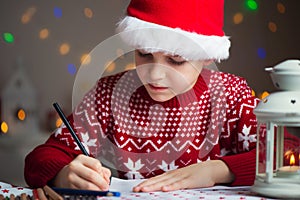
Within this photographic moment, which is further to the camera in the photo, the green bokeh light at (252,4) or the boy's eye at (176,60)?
the green bokeh light at (252,4)

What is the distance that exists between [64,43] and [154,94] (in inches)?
48.1

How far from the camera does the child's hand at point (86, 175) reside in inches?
43.5

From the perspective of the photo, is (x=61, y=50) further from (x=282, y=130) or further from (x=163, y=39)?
(x=282, y=130)

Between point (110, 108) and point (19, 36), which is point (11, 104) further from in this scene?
Answer: point (110, 108)

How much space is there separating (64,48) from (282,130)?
159 cm

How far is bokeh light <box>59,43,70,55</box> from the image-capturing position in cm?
258

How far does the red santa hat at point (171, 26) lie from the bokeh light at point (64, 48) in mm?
1211

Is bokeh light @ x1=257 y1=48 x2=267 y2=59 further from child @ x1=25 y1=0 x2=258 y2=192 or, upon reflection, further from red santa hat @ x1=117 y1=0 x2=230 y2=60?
red santa hat @ x1=117 y1=0 x2=230 y2=60

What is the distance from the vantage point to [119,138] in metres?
1.49

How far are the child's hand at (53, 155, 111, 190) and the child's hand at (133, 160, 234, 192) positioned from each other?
6cm

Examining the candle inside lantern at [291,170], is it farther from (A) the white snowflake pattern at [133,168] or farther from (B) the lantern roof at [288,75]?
(A) the white snowflake pattern at [133,168]

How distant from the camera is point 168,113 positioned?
152 cm

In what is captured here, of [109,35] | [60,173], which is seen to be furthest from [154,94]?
[109,35]

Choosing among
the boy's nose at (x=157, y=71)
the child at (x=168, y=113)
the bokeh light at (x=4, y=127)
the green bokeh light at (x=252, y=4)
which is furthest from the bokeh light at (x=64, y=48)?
the boy's nose at (x=157, y=71)
